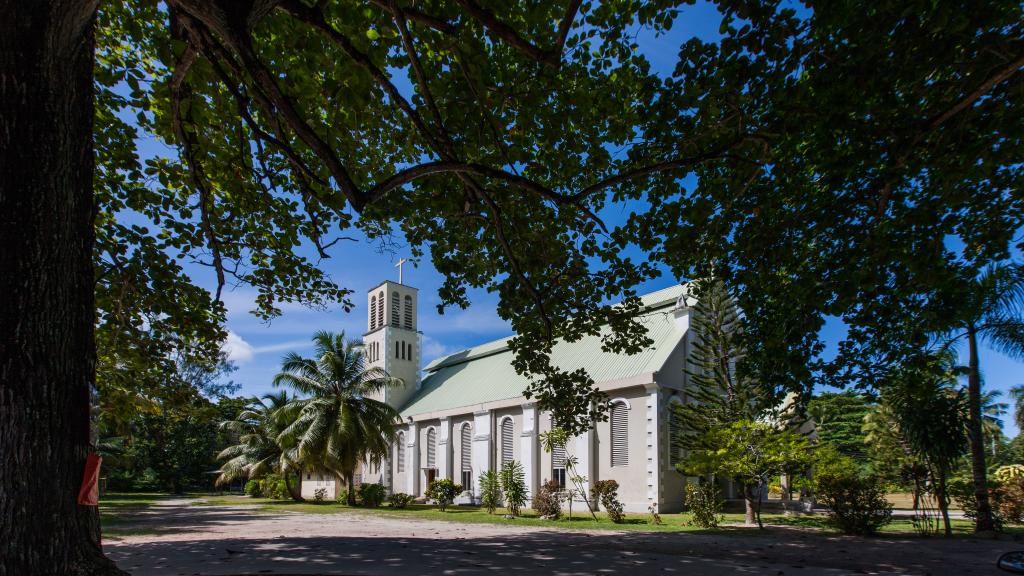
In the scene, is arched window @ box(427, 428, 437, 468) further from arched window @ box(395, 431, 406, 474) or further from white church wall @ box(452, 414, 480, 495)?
arched window @ box(395, 431, 406, 474)

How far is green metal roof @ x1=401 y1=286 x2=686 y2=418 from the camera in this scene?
23828 millimetres

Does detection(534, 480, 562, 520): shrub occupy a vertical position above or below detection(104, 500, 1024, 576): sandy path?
below

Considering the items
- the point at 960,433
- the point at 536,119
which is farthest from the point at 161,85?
the point at 960,433

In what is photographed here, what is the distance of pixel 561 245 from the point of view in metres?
8.62

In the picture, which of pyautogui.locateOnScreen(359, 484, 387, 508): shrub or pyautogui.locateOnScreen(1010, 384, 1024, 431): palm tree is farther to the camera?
pyautogui.locateOnScreen(1010, 384, 1024, 431): palm tree

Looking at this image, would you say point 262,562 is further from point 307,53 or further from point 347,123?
point 307,53

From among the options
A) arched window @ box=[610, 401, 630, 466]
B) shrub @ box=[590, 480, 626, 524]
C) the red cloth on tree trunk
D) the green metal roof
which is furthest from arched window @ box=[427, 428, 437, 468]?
the red cloth on tree trunk

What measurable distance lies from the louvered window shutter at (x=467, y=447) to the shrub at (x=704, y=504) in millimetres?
16111

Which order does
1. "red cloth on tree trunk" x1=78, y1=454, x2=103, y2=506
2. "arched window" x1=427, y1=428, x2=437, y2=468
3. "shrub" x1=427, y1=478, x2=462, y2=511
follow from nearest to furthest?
"red cloth on tree trunk" x1=78, y1=454, x2=103, y2=506, "shrub" x1=427, y1=478, x2=462, y2=511, "arched window" x1=427, y1=428, x2=437, y2=468

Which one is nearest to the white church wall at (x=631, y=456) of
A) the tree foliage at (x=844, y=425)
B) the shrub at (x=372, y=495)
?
the shrub at (x=372, y=495)

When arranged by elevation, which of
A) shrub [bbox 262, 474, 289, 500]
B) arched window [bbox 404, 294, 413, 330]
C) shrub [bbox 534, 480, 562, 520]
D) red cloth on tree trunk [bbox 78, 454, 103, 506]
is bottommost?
shrub [bbox 262, 474, 289, 500]

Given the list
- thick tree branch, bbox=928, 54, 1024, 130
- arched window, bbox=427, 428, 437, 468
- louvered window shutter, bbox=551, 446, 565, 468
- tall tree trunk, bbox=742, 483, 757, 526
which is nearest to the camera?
thick tree branch, bbox=928, 54, 1024, 130

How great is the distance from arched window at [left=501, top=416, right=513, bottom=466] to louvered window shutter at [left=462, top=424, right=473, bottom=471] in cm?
291

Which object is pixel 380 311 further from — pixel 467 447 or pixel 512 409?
pixel 512 409
